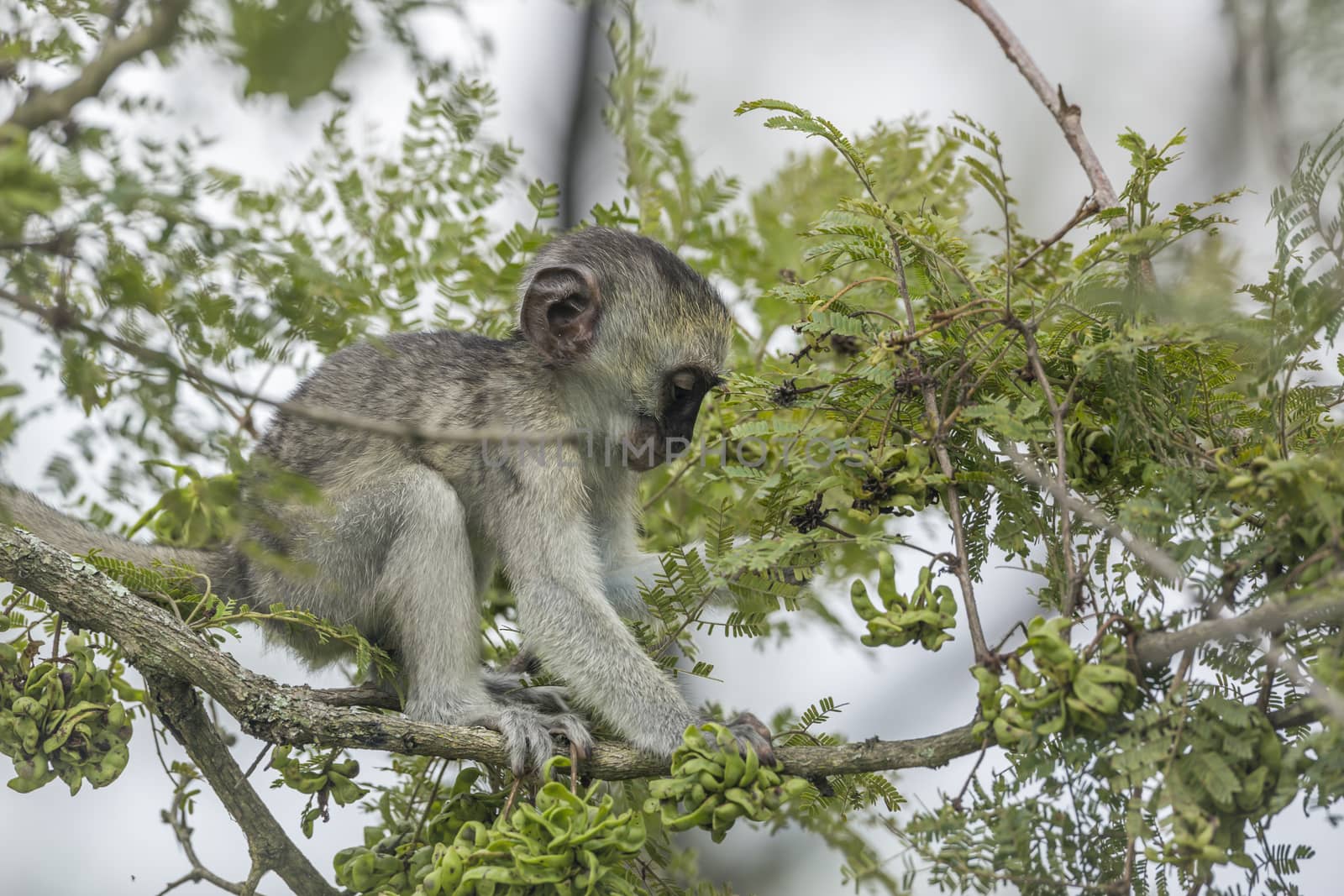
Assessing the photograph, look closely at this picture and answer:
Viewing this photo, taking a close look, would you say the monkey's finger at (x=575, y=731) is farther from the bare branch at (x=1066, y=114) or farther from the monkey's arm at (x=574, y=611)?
the bare branch at (x=1066, y=114)

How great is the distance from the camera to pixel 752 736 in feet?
12.2

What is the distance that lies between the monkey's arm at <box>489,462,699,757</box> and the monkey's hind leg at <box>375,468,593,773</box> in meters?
0.22

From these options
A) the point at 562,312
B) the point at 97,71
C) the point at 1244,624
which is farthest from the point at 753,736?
the point at 97,71

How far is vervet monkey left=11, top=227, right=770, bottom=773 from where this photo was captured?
476 centimetres

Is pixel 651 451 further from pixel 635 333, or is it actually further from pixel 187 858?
pixel 187 858

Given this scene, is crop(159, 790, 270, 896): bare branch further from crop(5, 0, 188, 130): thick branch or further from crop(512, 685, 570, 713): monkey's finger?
crop(5, 0, 188, 130): thick branch

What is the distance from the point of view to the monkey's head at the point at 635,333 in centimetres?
537

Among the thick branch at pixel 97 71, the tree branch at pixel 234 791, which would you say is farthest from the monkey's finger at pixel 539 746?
the thick branch at pixel 97 71

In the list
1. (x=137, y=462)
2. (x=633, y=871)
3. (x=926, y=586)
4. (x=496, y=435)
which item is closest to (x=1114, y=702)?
(x=926, y=586)

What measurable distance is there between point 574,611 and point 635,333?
1375 mm

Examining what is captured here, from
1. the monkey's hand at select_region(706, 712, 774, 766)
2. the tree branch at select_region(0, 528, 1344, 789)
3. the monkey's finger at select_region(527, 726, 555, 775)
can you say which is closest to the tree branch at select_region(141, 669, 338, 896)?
the tree branch at select_region(0, 528, 1344, 789)

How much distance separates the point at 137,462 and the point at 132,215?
611 mm

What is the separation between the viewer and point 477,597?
536 cm

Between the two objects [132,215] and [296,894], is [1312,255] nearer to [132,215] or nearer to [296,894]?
[132,215]
